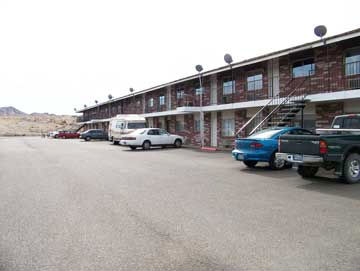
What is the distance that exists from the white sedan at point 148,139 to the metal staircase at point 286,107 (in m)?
Answer: 7.95

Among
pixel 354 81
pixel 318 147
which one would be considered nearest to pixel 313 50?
pixel 354 81

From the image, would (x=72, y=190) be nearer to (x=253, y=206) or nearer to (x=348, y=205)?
(x=253, y=206)

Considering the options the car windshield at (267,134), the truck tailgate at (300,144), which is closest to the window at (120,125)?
the car windshield at (267,134)

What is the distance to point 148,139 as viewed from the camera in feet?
76.7

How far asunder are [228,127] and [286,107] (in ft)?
22.6

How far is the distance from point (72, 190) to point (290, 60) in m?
14.5

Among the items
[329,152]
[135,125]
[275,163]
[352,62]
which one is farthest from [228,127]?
[329,152]

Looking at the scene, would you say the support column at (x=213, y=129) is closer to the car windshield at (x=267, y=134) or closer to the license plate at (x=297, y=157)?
the car windshield at (x=267, y=134)

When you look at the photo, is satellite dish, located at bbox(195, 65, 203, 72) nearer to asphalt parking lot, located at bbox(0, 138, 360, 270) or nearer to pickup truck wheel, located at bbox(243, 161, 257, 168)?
pickup truck wheel, located at bbox(243, 161, 257, 168)

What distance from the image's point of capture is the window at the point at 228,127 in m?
23.3

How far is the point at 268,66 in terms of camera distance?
66.2ft

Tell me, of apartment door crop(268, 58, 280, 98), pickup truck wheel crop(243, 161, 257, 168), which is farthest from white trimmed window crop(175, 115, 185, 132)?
pickup truck wheel crop(243, 161, 257, 168)

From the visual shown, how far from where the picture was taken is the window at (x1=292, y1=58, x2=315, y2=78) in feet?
57.9

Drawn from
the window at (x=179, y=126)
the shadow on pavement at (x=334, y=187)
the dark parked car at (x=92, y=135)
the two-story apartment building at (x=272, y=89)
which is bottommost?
the shadow on pavement at (x=334, y=187)
